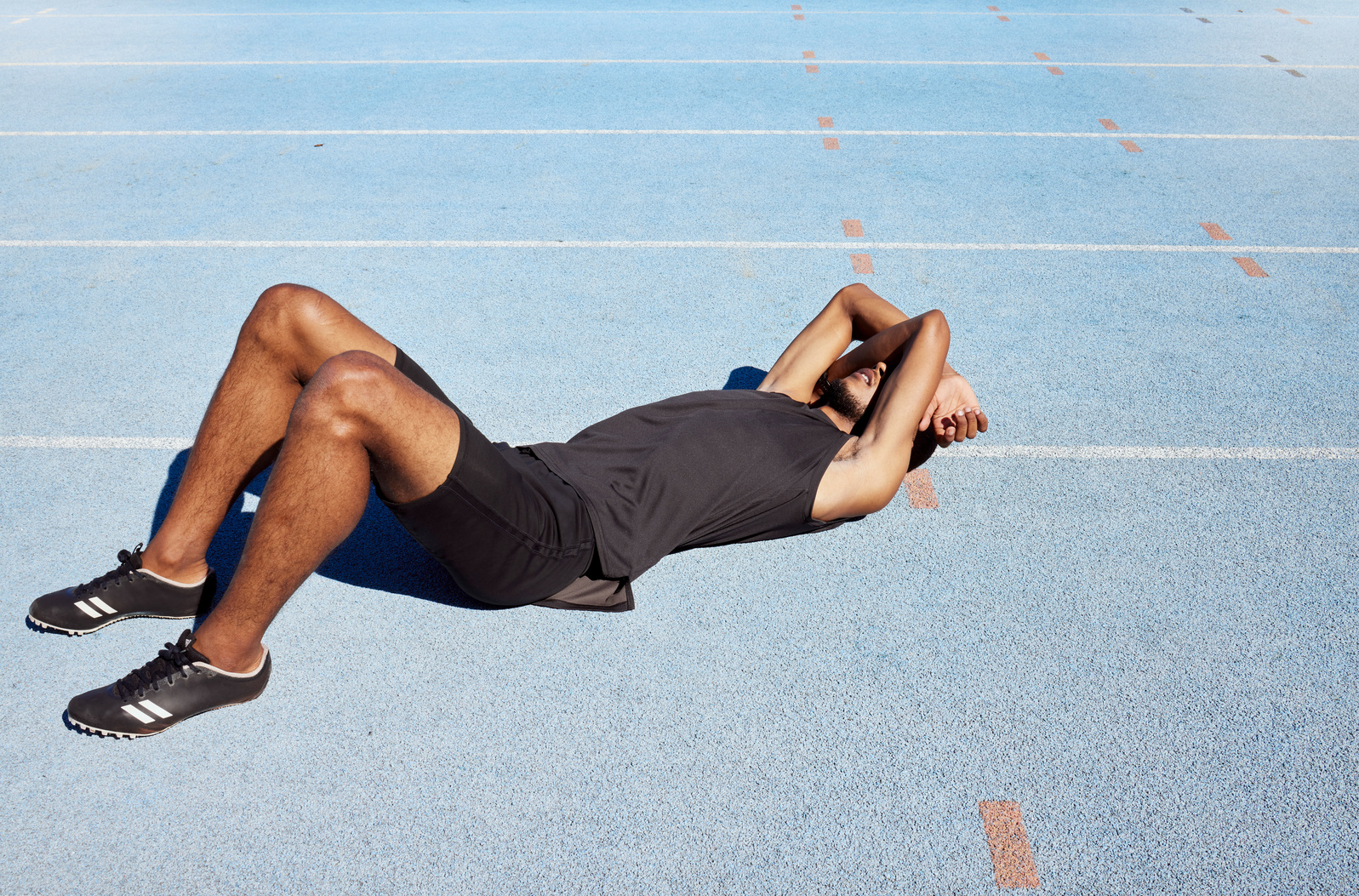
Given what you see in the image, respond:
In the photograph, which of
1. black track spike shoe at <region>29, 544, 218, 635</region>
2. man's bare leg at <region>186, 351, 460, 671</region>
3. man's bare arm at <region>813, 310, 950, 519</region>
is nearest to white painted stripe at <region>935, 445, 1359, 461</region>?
man's bare arm at <region>813, 310, 950, 519</region>

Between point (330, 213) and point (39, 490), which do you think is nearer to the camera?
point (39, 490)

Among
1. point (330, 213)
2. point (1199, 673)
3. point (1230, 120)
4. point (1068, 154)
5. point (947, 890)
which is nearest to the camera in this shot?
point (947, 890)

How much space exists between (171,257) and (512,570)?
143 inches

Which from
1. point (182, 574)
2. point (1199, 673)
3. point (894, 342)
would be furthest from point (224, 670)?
point (1199, 673)

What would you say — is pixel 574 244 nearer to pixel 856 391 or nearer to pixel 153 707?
pixel 856 391

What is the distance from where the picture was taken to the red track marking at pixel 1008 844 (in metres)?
2.02

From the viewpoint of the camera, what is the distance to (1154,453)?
3.31 metres

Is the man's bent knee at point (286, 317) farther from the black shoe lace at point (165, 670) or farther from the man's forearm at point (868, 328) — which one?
the man's forearm at point (868, 328)

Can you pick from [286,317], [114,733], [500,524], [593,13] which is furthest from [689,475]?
[593,13]

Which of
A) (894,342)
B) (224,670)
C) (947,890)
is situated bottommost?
(947,890)

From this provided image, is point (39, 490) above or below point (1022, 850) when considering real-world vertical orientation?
above

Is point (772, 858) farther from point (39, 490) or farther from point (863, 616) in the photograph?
point (39, 490)

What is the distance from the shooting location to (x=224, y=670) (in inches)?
89.6

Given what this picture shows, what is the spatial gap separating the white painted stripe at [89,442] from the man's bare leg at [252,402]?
1011 mm
